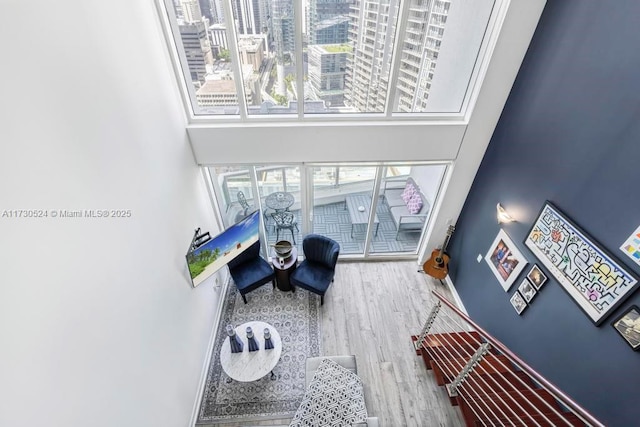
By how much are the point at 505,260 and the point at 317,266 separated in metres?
2.65

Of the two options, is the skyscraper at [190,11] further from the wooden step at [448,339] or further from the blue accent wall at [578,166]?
the wooden step at [448,339]

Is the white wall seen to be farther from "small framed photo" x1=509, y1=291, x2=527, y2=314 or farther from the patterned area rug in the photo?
"small framed photo" x1=509, y1=291, x2=527, y2=314

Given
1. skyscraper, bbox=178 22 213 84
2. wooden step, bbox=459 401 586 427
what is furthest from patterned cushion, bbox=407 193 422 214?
skyscraper, bbox=178 22 213 84

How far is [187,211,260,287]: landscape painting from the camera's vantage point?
139 inches

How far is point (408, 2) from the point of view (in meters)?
3.29

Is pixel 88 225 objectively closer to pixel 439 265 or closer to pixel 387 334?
pixel 387 334

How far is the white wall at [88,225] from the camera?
5.05 feet

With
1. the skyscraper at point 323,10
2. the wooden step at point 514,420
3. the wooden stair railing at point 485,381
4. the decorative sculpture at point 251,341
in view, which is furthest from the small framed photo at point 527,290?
the skyscraper at point 323,10

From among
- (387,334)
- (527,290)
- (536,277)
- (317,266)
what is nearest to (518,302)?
(527,290)

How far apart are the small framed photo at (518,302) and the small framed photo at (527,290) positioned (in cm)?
6

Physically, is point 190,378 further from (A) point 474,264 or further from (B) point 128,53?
(A) point 474,264

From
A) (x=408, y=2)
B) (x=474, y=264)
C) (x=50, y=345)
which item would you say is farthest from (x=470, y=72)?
(x=50, y=345)

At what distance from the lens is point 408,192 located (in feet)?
16.9

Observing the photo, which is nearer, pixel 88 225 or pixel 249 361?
pixel 88 225
